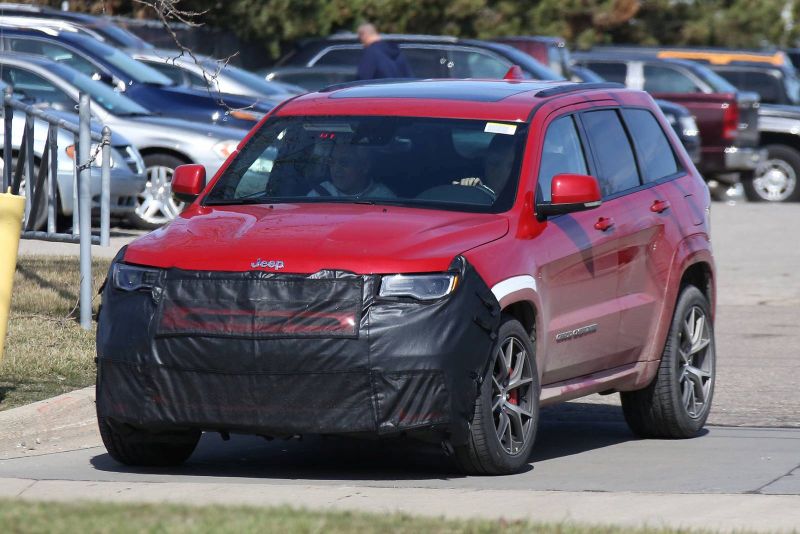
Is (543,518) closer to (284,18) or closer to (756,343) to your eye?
(756,343)

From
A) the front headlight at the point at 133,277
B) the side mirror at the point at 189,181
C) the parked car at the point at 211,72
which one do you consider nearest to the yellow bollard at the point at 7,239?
the side mirror at the point at 189,181

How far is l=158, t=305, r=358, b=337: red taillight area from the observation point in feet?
21.5

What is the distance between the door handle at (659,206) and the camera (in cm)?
843

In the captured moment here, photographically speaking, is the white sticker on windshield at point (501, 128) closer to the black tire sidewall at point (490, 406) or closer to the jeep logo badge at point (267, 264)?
the black tire sidewall at point (490, 406)

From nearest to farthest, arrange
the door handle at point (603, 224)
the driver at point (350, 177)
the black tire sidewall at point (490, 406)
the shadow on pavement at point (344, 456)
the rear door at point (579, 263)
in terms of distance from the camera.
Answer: the black tire sidewall at point (490, 406) < the shadow on pavement at point (344, 456) < the rear door at point (579, 263) < the driver at point (350, 177) < the door handle at point (603, 224)

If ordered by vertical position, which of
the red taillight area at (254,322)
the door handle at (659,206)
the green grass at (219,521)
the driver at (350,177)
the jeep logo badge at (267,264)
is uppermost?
the driver at (350,177)

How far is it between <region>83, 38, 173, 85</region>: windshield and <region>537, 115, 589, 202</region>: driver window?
11084 millimetres

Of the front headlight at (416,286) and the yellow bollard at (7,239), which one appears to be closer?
the front headlight at (416,286)

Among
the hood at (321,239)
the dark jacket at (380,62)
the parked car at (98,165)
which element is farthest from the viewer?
the dark jacket at (380,62)

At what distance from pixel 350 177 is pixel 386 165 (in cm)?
18

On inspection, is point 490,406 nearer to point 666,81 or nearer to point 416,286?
point 416,286

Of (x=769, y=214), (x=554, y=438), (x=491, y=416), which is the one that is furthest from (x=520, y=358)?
(x=769, y=214)

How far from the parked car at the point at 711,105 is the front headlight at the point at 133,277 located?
18.3m

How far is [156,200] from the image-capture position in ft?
53.5
